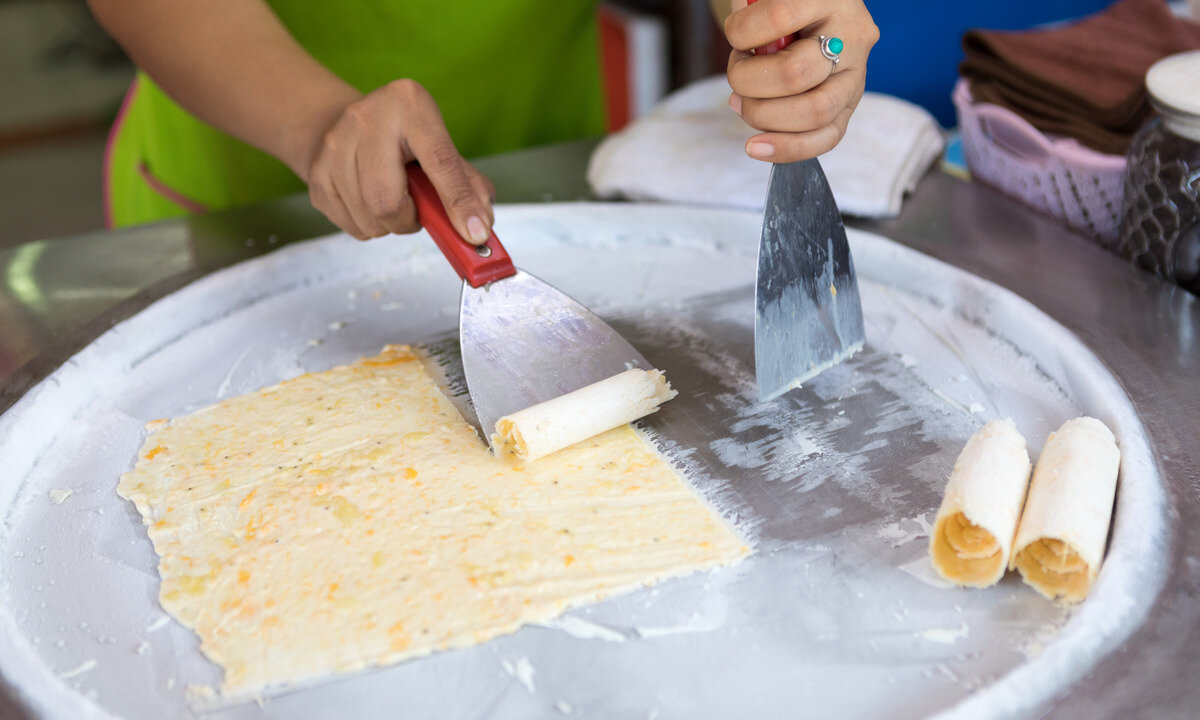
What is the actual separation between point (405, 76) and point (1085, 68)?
41.7 inches

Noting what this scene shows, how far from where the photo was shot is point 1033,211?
54.6 inches

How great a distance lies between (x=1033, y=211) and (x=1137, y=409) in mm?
509

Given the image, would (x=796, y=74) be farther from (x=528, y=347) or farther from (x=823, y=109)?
(x=528, y=347)

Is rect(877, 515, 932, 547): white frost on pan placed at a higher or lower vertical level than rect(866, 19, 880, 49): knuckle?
lower

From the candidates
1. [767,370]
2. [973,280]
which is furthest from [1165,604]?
[973,280]

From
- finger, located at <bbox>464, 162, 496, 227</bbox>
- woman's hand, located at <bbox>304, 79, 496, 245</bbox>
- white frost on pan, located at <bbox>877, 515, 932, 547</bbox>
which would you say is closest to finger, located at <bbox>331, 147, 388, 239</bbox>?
woman's hand, located at <bbox>304, 79, 496, 245</bbox>

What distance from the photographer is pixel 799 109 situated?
Result: 97cm

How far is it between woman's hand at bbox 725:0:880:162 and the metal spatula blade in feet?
0.10

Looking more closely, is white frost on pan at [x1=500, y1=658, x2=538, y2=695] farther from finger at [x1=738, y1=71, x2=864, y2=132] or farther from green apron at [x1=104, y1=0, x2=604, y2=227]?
green apron at [x1=104, y1=0, x2=604, y2=227]

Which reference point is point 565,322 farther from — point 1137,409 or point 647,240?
point 1137,409

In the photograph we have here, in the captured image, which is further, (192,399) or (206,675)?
(192,399)

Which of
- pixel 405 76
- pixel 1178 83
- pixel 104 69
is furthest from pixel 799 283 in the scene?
pixel 104 69

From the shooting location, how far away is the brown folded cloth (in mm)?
1273

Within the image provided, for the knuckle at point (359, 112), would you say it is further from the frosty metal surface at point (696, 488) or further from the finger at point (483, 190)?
the frosty metal surface at point (696, 488)
